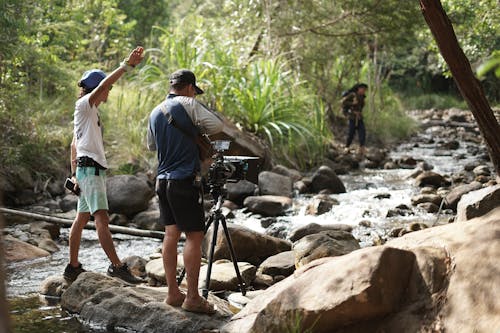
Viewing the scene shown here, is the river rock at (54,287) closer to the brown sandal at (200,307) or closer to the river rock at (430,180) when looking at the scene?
the brown sandal at (200,307)

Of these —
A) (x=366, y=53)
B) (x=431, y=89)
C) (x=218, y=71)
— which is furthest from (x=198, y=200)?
(x=431, y=89)

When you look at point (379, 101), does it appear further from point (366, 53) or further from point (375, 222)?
point (375, 222)

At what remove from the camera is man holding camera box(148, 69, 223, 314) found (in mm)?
4465

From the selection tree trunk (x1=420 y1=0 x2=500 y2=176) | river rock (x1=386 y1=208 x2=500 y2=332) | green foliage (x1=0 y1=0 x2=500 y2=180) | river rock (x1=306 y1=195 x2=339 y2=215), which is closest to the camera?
river rock (x1=386 y1=208 x2=500 y2=332)

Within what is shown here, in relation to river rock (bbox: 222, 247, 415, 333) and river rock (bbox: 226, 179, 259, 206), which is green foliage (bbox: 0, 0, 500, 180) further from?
river rock (bbox: 222, 247, 415, 333)

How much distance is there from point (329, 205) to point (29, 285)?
4.86m

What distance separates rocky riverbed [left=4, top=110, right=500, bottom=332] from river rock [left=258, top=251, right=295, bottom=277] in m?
0.01

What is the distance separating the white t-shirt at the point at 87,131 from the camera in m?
5.41

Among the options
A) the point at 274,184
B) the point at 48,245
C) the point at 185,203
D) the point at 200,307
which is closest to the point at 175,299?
the point at 200,307

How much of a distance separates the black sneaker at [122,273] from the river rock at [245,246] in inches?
34.0

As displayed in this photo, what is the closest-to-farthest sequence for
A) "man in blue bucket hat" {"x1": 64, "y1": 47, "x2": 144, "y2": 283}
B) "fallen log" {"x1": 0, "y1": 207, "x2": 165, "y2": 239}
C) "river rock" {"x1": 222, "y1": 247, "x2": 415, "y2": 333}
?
"river rock" {"x1": 222, "y1": 247, "x2": 415, "y2": 333}
"man in blue bucket hat" {"x1": 64, "y1": 47, "x2": 144, "y2": 283}
"fallen log" {"x1": 0, "y1": 207, "x2": 165, "y2": 239}

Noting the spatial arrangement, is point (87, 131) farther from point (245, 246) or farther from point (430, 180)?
point (430, 180)

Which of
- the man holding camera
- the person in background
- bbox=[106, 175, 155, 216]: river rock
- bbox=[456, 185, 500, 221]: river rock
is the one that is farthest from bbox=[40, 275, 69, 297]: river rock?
the person in background

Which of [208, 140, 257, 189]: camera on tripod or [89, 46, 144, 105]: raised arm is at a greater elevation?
[89, 46, 144, 105]: raised arm
